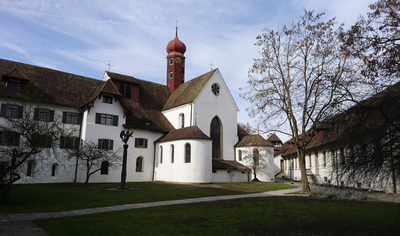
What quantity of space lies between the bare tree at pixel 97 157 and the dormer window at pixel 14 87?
8006 millimetres

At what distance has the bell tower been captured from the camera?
44906mm

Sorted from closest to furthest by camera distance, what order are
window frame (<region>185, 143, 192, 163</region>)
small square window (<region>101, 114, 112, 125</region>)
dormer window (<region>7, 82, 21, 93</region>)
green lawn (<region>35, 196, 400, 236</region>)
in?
green lawn (<region>35, 196, 400, 236</region>), dormer window (<region>7, 82, 21, 93</region>), window frame (<region>185, 143, 192, 163</region>), small square window (<region>101, 114, 112, 125</region>)

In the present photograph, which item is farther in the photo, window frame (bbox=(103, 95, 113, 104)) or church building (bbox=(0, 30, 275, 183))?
window frame (bbox=(103, 95, 113, 104))

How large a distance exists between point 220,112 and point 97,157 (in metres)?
17.2

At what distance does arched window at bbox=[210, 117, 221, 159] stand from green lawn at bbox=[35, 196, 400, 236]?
2560cm

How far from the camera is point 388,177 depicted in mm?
6727

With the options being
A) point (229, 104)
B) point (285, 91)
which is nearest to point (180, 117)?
point (229, 104)

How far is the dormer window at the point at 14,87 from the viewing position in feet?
90.3

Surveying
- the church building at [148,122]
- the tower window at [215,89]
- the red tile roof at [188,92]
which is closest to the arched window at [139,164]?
the church building at [148,122]

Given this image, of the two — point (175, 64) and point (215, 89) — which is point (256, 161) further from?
point (175, 64)

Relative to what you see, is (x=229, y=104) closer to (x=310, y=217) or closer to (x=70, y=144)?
(x=70, y=144)

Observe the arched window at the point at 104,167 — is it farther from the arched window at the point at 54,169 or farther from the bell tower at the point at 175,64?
the bell tower at the point at 175,64

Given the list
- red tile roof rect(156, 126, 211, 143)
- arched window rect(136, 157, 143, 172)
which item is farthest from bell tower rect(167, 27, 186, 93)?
arched window rect(136, 157, 143, 172)

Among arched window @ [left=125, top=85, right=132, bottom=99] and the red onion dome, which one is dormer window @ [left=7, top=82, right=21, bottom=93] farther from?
the red onion dome
